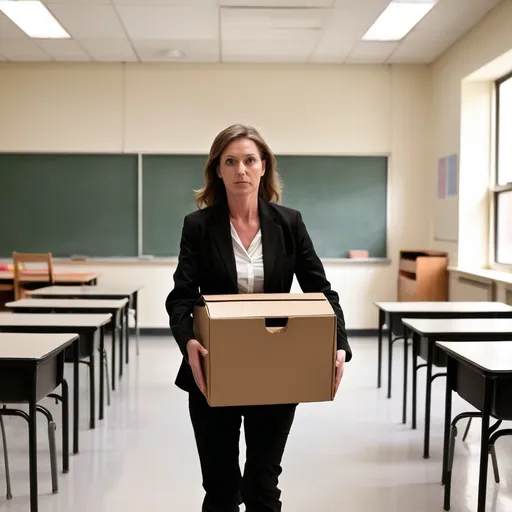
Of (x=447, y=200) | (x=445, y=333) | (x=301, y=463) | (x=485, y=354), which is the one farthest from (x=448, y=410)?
(x=447, y=200)

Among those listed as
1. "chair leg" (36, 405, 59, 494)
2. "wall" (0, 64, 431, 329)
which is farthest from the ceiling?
"chair leg" (36, 405, 59, 494)

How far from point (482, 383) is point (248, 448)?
1042mm

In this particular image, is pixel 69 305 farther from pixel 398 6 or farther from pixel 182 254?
pixel 398 6

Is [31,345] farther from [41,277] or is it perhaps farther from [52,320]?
[41,277]

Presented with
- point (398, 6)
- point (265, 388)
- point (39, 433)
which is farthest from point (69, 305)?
point (398, 6)

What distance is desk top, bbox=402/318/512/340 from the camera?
126 inches

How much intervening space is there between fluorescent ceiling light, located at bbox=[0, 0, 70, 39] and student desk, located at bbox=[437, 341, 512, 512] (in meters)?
4.39

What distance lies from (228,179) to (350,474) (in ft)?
6.25

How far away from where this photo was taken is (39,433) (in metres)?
3.73

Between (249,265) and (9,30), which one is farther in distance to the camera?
(9,30)

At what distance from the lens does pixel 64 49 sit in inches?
256

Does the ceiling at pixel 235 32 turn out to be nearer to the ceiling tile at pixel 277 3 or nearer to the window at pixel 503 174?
the ceiling tile at pixel 277 3

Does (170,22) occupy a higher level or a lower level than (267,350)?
higher

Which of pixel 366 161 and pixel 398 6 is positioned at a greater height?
pixel 398 6
